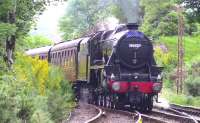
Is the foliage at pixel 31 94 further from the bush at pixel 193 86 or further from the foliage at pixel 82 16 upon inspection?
the foliage at pixel 82 16

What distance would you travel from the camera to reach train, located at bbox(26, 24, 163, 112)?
21.2 meters

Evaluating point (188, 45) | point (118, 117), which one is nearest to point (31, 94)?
point (118, 117)

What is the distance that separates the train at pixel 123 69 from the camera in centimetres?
2117

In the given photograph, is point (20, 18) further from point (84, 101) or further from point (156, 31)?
point (156, 31)

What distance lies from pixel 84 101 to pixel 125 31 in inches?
257

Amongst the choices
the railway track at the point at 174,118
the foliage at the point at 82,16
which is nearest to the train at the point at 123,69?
the railway track at the point at 174,118

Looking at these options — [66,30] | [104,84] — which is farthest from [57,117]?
→ [66,30]

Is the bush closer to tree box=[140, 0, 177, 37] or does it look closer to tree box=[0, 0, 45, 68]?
tree box=[0, 0, 45, 68]

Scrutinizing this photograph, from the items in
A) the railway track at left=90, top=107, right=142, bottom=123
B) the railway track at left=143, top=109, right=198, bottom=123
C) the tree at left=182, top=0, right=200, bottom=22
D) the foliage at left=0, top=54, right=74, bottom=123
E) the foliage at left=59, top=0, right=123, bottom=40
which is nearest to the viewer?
the foliage at left=0, top=54, right=74, bottom=123

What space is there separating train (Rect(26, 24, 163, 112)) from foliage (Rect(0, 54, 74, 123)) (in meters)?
1.72

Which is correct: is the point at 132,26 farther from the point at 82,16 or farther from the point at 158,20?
the point at 82,16

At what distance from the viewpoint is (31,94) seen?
41.8 feet

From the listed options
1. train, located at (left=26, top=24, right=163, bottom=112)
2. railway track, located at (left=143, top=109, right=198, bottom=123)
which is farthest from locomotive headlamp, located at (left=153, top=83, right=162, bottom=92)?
railway track, located at (left=143, top=109, right=198, bottom=123)

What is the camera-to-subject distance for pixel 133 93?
2125 centimetres
